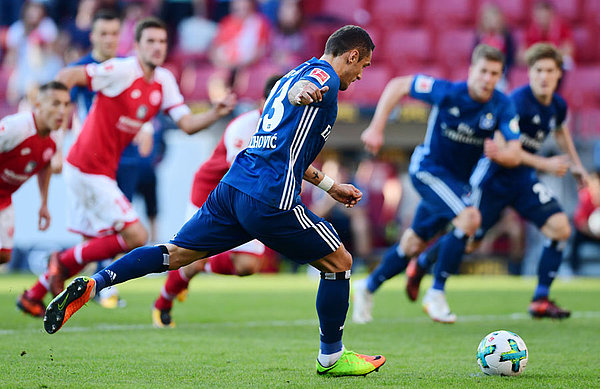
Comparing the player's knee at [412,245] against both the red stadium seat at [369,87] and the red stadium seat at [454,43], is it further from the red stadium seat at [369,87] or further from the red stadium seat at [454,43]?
the red stadium seat at [454,43]

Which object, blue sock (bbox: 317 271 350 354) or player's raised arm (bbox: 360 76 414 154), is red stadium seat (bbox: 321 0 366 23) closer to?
player's raised arm (bbox: 360 76 414 154)

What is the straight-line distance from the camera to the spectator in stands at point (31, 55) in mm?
16781

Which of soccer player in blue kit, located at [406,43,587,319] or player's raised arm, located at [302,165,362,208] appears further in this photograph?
soccer player in blue kit, located at [406,43,587,319]

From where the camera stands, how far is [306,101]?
4645mm

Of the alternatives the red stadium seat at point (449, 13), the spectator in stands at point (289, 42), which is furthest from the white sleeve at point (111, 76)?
the red stadium seat at point (449, 13)

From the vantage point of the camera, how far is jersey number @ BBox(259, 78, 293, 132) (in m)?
5.05

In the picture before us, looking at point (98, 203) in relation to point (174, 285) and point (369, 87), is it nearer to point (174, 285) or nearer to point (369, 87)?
point (174, 285)

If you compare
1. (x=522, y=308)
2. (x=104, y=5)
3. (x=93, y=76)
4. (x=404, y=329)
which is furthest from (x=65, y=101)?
(x=104, y=5)

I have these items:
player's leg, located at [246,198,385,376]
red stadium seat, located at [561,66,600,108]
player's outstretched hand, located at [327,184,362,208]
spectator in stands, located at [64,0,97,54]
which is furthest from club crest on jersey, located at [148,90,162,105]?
red stadium seat, located at [561,66,600,108]

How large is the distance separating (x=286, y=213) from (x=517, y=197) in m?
4.59

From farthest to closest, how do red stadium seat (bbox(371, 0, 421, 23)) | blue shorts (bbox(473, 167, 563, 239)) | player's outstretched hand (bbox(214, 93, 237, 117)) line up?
red stadium seat (bbox(371, 0, 421, 23))
blue shorts (bbox(473, 167, 563, 239))
player's outstretched hand (bbox(214, 93, 237, 117))

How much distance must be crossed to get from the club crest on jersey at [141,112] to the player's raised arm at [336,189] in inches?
125

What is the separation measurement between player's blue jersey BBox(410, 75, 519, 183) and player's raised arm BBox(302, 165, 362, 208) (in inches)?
131

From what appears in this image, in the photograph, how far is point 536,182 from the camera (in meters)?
8.96
